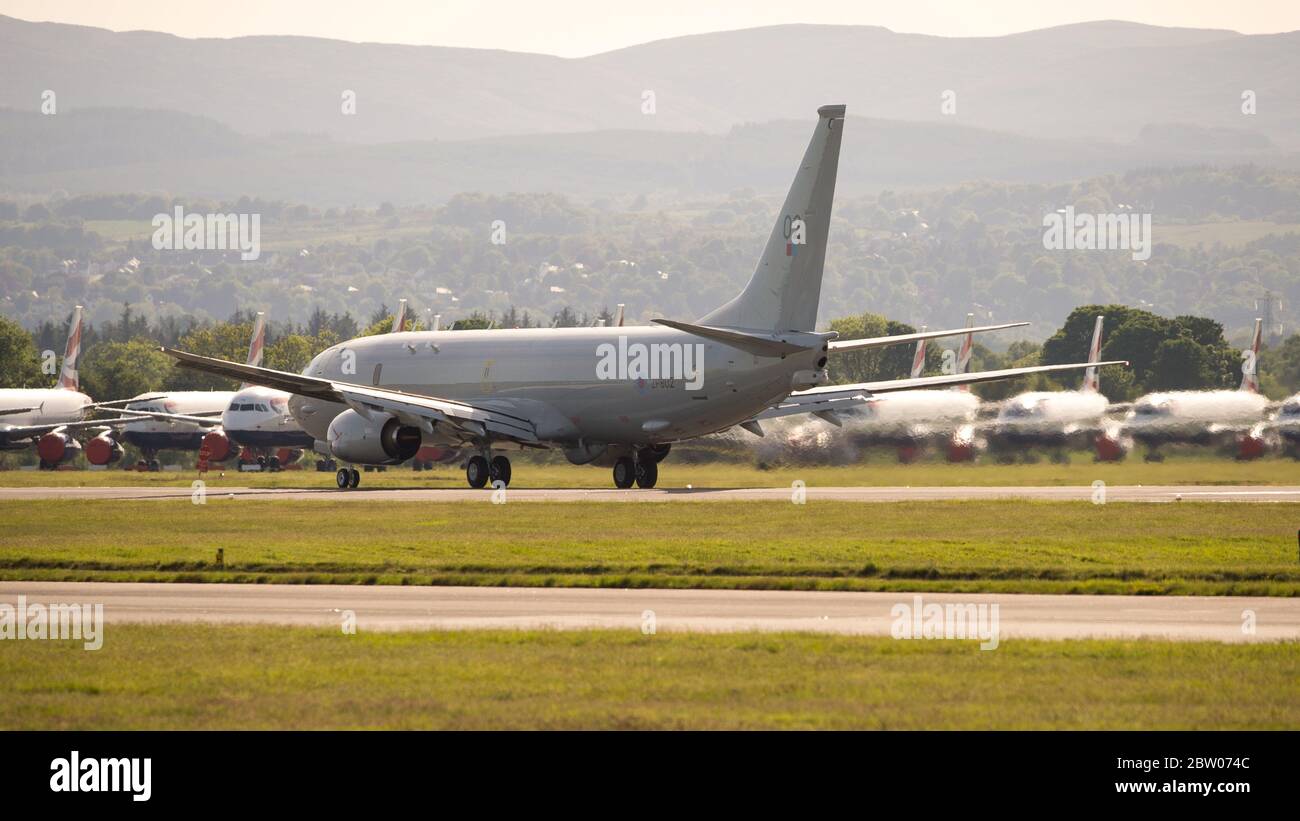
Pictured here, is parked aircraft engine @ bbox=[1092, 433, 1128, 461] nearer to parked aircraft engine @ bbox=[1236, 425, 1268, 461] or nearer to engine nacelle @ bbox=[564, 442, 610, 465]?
parked aircraft engine @ bbox=[1236, 425, 1268, 461]

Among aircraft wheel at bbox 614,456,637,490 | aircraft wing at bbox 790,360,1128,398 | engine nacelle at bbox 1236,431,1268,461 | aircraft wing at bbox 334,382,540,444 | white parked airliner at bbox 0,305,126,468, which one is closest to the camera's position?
aircraft wing at bbox 790,360,1128,398

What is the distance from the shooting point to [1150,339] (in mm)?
104875

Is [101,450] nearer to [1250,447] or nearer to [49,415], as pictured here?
[49,415]

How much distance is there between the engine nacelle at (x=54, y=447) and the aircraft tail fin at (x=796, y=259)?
58699 mm

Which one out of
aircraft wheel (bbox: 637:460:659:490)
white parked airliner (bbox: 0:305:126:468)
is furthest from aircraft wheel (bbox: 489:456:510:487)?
white parked airliner (bbox: 0:305:126:468)

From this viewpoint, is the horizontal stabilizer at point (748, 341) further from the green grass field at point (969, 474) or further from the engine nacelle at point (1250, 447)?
the engine nacelle at point (1250, 447)

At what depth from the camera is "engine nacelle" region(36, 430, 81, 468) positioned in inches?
3647

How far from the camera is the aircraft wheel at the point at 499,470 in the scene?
52.2 m

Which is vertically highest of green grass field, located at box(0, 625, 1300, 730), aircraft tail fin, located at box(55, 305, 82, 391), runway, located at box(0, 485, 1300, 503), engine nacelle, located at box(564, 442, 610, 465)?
aircraft tail fin, located at box(55, 305, 82, 391)

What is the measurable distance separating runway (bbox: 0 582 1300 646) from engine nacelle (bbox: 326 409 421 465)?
78.9ft

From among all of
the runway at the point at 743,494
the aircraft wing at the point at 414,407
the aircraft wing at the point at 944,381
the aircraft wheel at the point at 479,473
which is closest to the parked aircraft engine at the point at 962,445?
the aircraft wing at the point at 944,381
